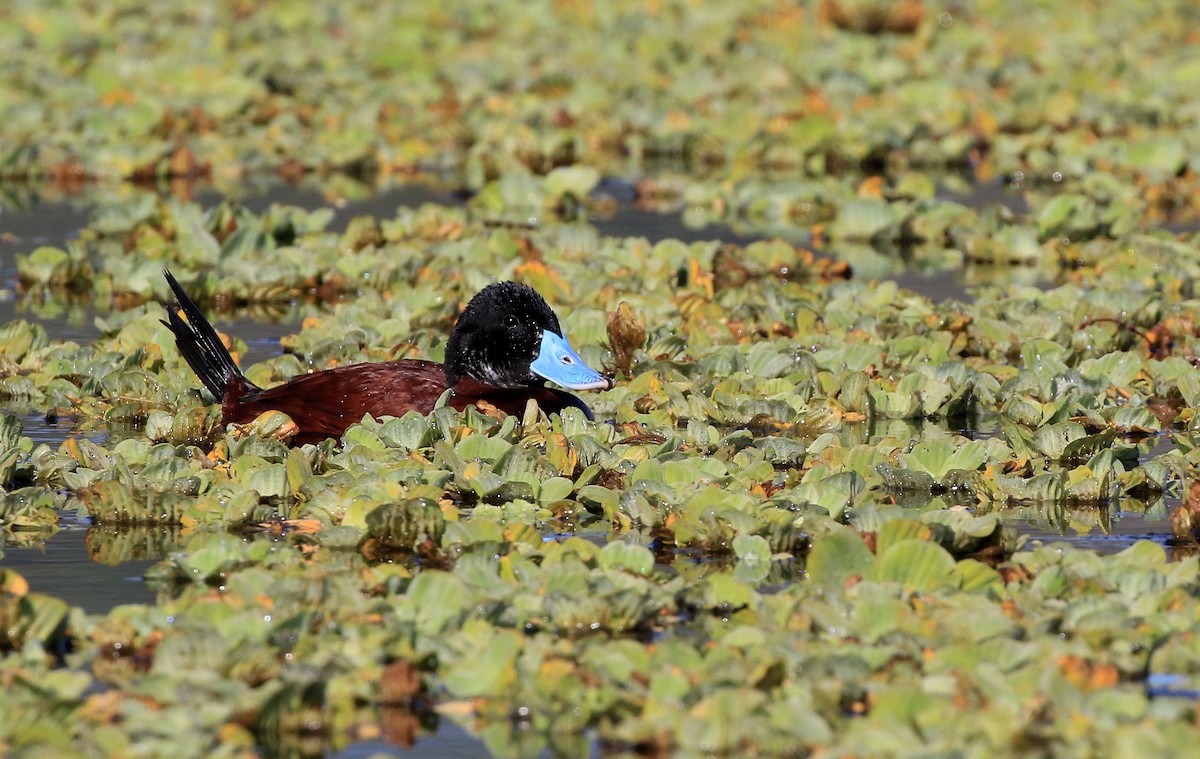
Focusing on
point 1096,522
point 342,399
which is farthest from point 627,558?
point 342,399

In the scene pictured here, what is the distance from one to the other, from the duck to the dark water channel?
0.66 metres

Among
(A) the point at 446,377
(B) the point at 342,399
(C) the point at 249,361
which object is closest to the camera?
(B) the point at 342,399

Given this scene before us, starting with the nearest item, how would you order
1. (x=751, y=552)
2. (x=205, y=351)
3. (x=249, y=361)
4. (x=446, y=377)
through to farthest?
1. (x=751, y=552)
2. (x=446, y=377)
3. (x=205, y=351)
4. (x=249, y=361)

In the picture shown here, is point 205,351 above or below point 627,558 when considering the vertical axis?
below

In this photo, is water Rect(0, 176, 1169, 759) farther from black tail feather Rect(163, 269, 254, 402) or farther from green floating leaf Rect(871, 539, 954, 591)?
green floating leaf Rect(871, 539, 954, 591)

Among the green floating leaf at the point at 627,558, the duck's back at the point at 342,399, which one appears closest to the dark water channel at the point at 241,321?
the duck's back at the point at 342,399

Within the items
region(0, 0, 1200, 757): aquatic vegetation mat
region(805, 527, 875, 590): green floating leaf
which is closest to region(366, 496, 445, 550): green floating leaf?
region(0, 0, 1200, 757): aquatic vegetation mat

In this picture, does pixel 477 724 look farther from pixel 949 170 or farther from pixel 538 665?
pixel 949 170

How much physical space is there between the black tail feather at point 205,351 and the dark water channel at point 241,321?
1.79 ft

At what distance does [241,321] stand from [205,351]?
93.7 inches

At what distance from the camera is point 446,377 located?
7422mm

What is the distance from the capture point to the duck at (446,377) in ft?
23.4

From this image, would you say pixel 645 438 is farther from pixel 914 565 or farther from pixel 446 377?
pixel 914 565

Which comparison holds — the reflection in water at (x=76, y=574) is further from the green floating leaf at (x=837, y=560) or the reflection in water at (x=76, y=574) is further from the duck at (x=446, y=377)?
the green floating leaf at (x=837, y=560)
